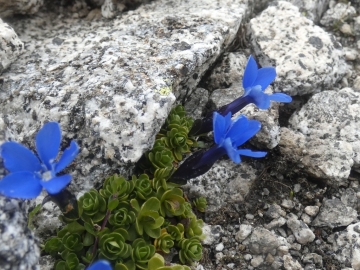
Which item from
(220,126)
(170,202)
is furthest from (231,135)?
(170,202)

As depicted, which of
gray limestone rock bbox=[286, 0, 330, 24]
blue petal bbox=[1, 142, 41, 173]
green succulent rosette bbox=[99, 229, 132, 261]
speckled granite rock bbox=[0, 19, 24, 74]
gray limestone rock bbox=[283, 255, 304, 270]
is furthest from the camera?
gray limestone rock bbox=[286, 0, 330, 24]

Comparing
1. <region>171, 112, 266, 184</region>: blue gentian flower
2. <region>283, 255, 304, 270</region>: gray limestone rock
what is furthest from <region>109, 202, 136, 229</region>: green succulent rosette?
<region>283, 255, 304, 270</region>: gray limestone rock

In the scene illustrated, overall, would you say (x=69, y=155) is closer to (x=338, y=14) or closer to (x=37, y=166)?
(x=37, y=166)

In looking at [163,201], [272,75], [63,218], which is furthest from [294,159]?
[63,218]

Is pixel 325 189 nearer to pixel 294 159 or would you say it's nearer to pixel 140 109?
pixel 294 159

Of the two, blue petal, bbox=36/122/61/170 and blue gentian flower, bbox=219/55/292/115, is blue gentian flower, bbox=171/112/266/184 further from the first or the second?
blue petal, bbox=36/122/61/170

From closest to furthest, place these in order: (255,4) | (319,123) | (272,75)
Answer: (272,75)
(319,123)
(255,4)

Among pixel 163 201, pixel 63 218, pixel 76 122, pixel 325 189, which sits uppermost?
pixel 76 122
